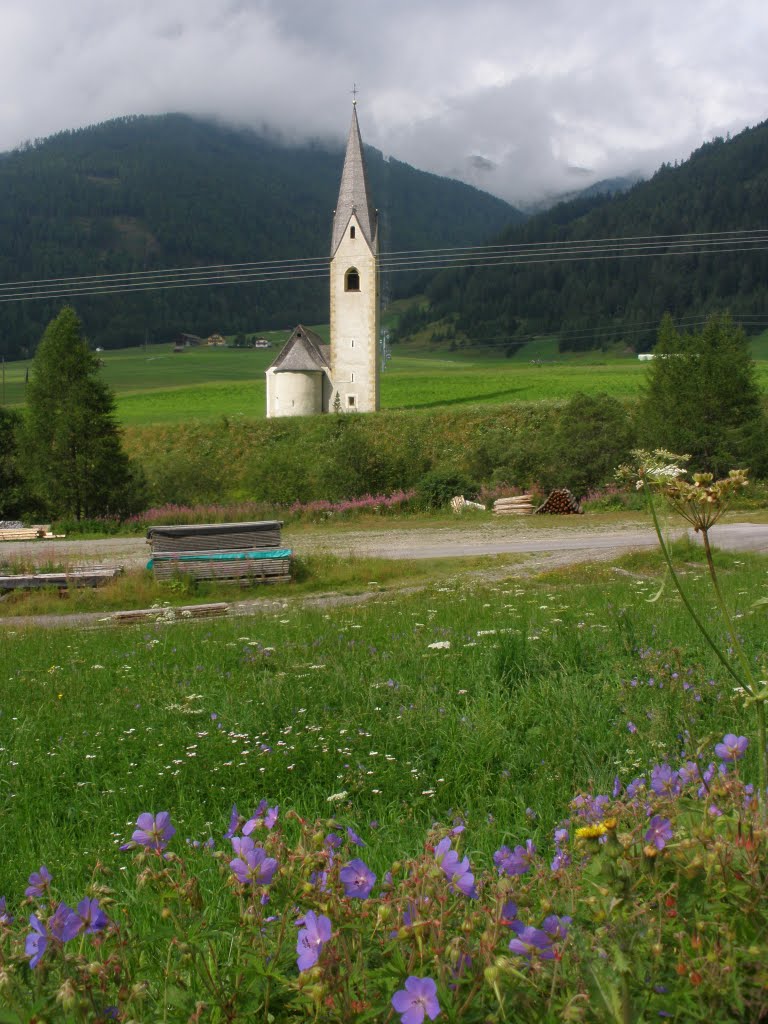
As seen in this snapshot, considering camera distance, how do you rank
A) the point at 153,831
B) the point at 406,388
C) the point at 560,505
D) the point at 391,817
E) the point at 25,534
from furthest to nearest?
the point at 406,388 → the point at 560,505 → the point at 25,534 → the point at 391,817 → the point at 153,831

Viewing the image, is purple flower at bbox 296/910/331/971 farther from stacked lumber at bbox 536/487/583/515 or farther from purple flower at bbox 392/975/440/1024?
stacked lumber at bbox 536/487/583/515

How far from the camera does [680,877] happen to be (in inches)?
63.7

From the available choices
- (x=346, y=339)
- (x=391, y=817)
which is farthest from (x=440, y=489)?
(x=346, y=339)

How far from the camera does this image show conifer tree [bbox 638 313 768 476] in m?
36.9

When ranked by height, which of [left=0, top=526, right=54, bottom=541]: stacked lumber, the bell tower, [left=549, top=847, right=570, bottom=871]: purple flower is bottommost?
[left=0, top=526, right=54, bottom=541]: stacked lumber

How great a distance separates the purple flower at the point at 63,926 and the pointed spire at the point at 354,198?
72.3 meters

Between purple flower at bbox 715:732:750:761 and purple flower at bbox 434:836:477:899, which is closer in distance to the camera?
purple flower at bbox 434:836:477:899

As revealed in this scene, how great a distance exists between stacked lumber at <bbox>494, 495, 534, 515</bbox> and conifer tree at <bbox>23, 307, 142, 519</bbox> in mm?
15407

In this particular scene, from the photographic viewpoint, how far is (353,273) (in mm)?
71125

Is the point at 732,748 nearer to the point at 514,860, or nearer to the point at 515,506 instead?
the point at 514,860

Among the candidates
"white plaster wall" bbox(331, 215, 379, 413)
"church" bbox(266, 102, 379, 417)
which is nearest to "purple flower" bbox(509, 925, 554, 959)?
"church" bbox(266, 102, 379, 417)

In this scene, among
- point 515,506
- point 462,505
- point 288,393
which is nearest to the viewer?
point 515,506

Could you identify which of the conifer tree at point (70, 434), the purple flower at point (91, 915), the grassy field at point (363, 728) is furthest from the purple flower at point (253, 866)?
the conifer tree at point (70, 434)

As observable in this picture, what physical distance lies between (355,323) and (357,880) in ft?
231
